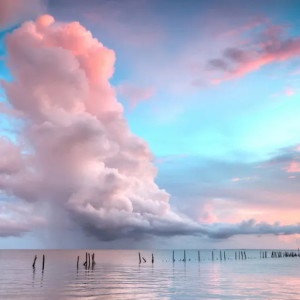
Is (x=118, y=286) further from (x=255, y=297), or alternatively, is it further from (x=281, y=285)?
(x=281, y=285)

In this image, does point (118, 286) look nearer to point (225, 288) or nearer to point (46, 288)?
point (46, 288)

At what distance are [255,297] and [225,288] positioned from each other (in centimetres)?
878

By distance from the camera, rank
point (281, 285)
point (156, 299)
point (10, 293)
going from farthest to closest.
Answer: point (281, 285), point (10, 293), point (156, 299)

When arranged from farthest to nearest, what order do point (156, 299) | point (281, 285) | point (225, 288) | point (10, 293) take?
point (281, 285)
point (225, 288)
point (10, 293)
point (156, 299)

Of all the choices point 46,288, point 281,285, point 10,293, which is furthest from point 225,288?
point 10,293

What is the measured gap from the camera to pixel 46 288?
53.8 metres

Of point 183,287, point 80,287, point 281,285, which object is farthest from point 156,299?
point 281,285

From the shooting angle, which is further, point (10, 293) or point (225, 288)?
point (225, 288)

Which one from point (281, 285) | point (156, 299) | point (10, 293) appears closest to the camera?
point (156, 299)

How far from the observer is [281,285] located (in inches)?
2222

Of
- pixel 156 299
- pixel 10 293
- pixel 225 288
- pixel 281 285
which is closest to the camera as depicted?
pixel 156 299

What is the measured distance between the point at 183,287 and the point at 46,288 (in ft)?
66.4

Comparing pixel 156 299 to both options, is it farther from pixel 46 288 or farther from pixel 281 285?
pixel 281 285

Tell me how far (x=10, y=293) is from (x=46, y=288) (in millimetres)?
6886
